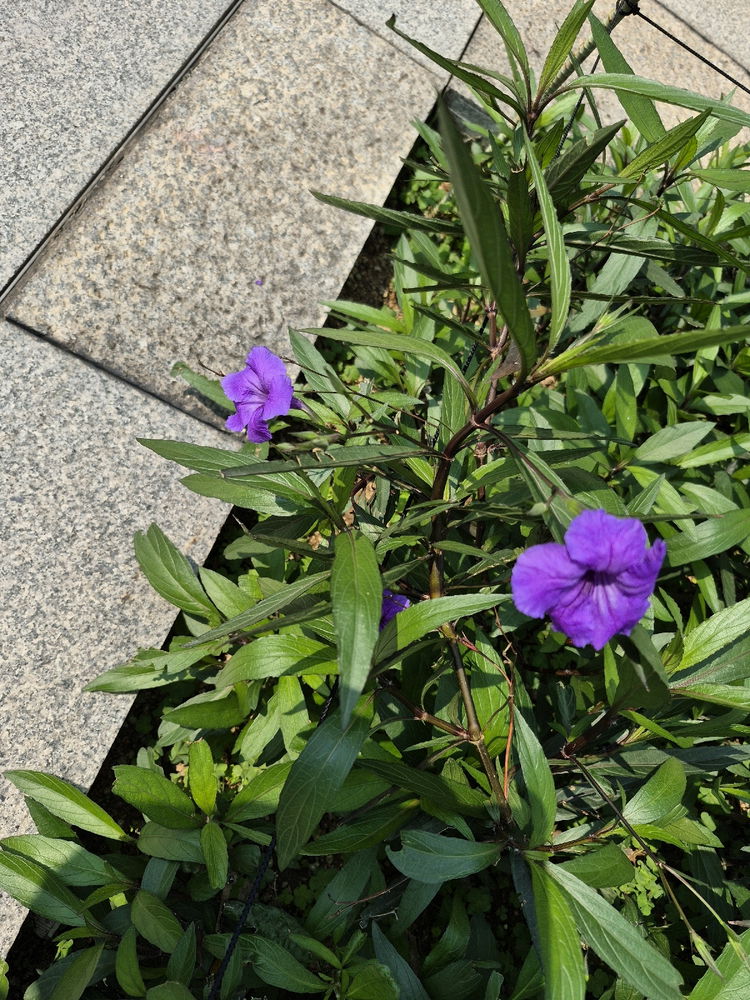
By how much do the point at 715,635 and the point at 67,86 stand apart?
2402mm

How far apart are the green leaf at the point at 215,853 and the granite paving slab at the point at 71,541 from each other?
16.8 inches

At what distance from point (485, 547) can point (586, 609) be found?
2.72ft

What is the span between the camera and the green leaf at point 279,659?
1344 mm

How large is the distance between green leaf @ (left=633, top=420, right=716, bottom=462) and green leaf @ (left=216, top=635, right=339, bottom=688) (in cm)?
100

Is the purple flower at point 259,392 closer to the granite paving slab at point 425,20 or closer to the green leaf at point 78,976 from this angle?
the green leaf at point 78,976

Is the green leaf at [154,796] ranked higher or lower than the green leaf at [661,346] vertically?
lower

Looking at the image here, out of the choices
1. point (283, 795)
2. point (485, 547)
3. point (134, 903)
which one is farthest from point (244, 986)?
point (485, 547)

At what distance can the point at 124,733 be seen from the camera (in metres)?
1.95

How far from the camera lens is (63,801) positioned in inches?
64.7

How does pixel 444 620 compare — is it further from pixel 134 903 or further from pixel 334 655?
pixel 134 903

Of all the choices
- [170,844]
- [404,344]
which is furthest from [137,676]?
[404,344]

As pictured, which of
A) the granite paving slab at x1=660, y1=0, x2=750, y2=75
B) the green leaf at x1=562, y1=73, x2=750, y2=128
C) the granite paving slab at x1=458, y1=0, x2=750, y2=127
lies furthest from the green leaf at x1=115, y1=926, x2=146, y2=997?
the granite paving slab at x1=660, y1=0, x2=750, y2=75

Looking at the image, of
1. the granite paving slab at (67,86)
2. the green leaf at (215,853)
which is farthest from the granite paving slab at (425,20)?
the green leaf at (215,853)

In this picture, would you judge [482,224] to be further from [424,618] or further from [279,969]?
[279,969]
